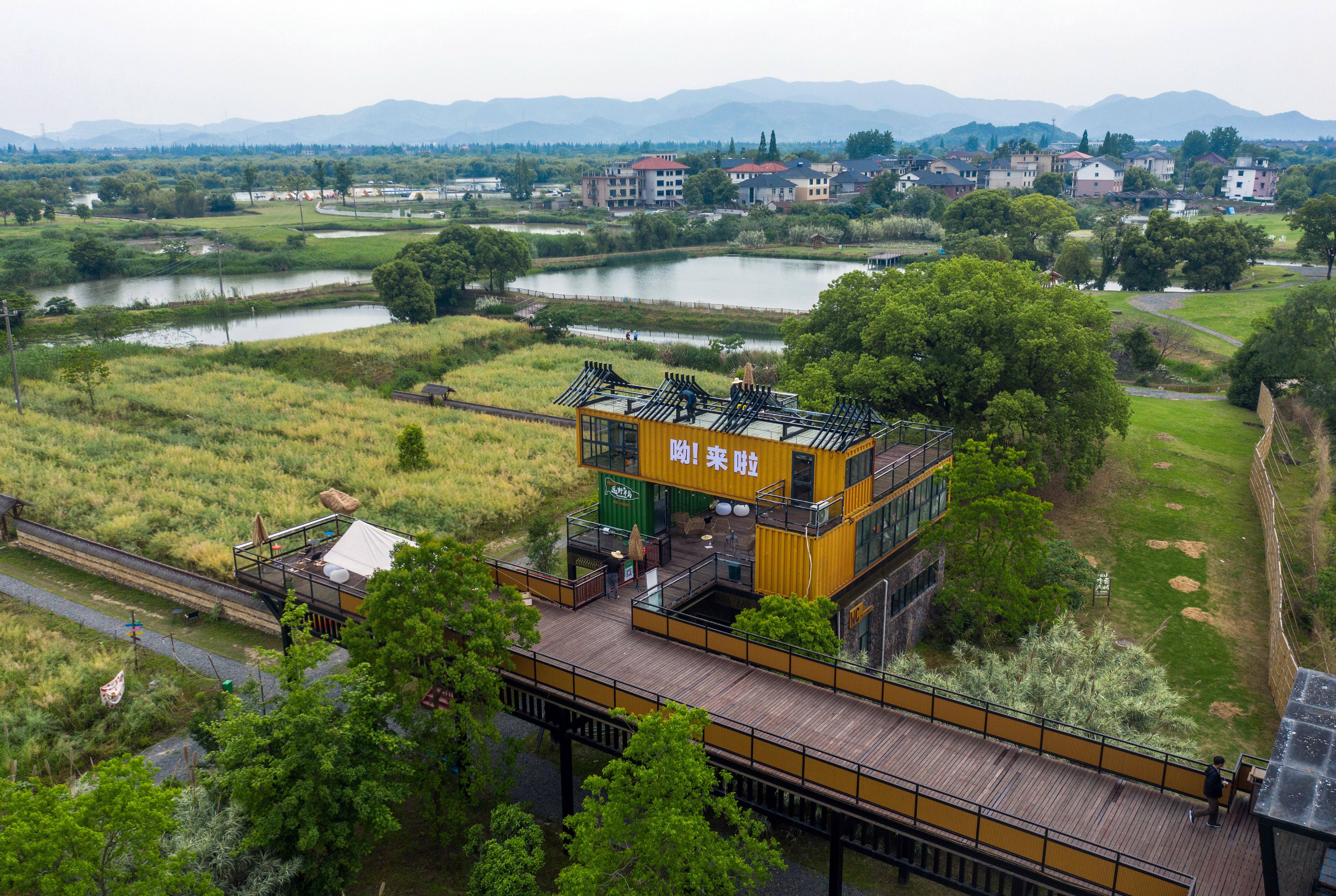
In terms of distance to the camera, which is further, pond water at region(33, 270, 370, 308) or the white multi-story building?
the white multi-story building

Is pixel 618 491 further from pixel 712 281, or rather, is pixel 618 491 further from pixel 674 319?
pixel 712 281

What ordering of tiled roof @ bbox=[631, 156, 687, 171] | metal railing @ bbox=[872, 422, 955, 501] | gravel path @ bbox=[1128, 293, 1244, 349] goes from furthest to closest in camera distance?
1. tiled roof @ bbox=[631, 156, 687, 171]
2. gravel path @ bbox=[1128, 293, 1244, 349]
3. metal railing @ bbox=[872, 422, 955, 501]

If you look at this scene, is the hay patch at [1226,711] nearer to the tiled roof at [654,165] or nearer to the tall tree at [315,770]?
the tall tree at [315,770]

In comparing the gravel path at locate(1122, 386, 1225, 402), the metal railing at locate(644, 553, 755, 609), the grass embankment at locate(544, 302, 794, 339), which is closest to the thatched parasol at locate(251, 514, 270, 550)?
the metal railing at locate(644, 553, 755, 609)

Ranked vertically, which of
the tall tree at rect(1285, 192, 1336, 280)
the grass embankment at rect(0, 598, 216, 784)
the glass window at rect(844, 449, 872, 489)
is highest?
the tall tree at rect(1285, 192, 1336, 280)

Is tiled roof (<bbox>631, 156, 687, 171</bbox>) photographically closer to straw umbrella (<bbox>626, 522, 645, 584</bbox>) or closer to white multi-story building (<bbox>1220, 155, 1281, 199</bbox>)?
white multi-story building (<bbox>1220, 155, 1281, 199</bbox>)

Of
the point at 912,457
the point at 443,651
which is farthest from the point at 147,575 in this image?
the point at 912,457

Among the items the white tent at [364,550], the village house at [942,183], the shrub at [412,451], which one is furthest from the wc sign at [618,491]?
the village house at [942,183]
